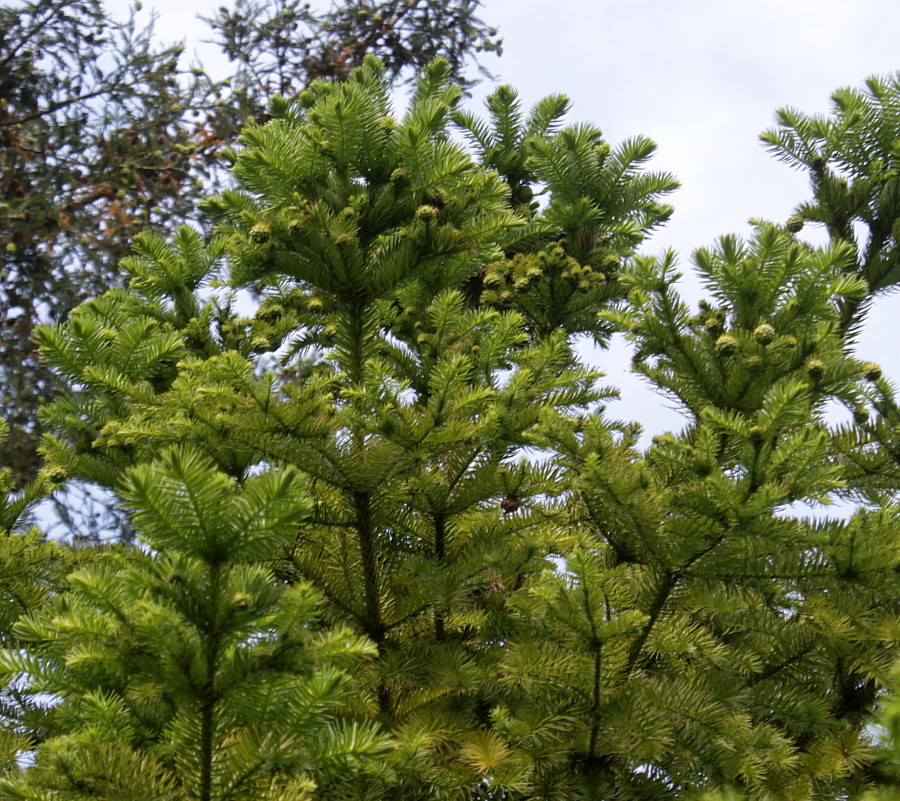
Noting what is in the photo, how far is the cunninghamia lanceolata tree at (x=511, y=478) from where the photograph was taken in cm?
275

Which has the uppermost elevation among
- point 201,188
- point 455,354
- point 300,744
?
point 201,188

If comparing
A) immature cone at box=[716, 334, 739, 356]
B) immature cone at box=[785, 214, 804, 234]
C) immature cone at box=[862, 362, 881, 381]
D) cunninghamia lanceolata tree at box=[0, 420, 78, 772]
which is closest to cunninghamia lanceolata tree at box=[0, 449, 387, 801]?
cunninghamia lanceolata tree at box=[0, 420, 78, 772]

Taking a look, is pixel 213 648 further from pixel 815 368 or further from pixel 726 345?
pixel 815 368

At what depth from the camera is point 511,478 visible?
10.8ft

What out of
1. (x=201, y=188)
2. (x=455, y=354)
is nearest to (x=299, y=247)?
(x=455, y=354)

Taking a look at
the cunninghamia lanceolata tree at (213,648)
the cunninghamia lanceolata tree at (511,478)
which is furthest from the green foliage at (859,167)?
the cunninghamia lanceolata tree at (213,648)

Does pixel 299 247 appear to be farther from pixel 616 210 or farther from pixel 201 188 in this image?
pixel 201 188

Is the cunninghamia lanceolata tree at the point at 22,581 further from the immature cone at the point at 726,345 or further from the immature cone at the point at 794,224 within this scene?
the immature cone at the point at 794,224

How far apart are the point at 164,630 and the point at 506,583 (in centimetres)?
157

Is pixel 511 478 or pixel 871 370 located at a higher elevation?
pixel 871 370

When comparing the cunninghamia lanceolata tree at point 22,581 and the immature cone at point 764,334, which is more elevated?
the immature cone at point 764,334

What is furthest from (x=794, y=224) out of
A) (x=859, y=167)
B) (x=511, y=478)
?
(x=511, y=478)

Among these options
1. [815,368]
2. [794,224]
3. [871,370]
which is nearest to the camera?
[815,368]

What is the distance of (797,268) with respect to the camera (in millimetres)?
3506
